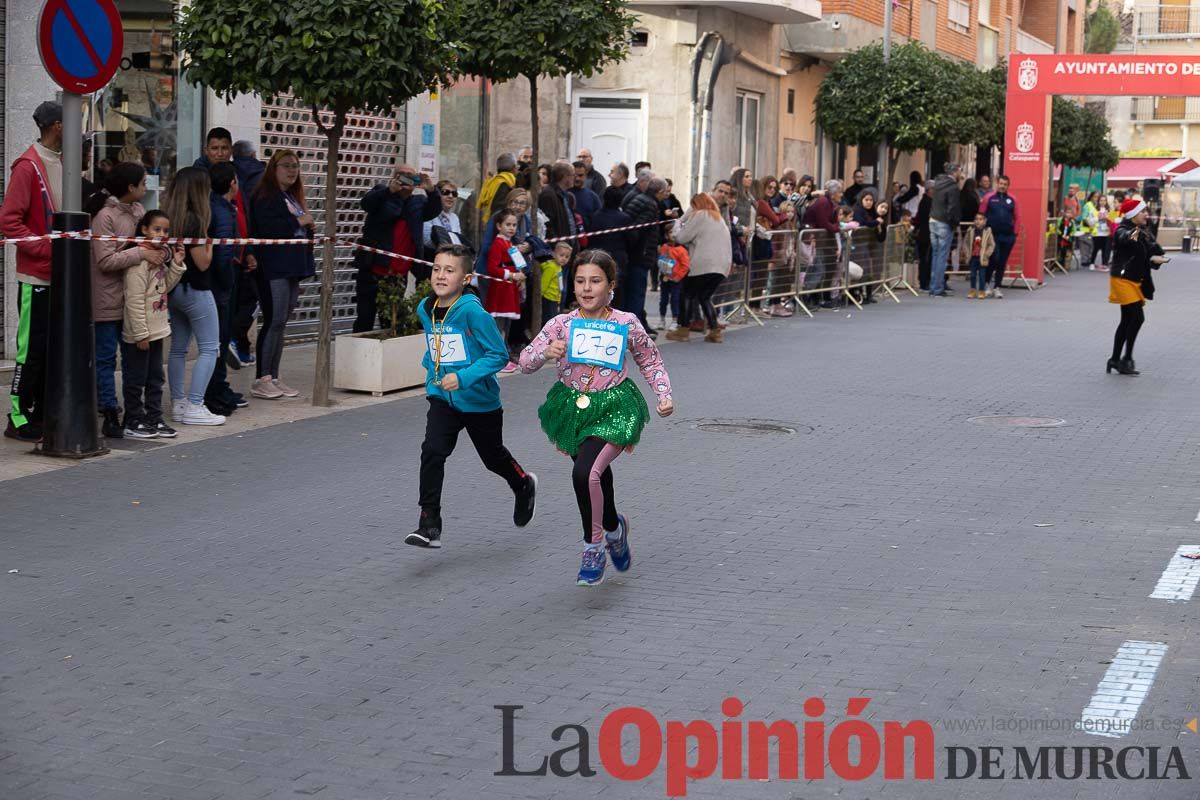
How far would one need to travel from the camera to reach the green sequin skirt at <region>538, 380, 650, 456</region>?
7.93m

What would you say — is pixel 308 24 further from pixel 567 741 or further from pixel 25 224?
pixel 567 741

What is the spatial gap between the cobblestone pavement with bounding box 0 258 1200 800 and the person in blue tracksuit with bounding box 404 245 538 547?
0.33 meters

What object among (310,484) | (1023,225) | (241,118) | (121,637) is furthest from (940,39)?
(121,637)

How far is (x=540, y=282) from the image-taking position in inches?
685

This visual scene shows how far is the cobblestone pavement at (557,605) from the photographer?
18.0 ft

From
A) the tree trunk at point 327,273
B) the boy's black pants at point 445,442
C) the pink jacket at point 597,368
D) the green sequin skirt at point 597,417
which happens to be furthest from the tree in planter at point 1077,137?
the green sequin skirt at point 597,417

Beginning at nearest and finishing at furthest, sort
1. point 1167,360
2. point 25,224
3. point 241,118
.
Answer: point 25,224 < point 241,118 < point 1167,360

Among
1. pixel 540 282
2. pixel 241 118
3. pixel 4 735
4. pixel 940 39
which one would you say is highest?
pixel 940 39

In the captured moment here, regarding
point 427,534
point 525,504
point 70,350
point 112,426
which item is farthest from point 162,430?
point 427,534

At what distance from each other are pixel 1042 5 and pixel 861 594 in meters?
51.3

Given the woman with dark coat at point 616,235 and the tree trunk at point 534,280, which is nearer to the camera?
the tree trunk at point 534,280

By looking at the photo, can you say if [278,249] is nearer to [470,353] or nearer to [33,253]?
[33,253]

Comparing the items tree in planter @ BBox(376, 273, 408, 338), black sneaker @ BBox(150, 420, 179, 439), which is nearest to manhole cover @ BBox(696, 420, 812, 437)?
tree in planter @ BBox(376, 273, 408, 338)

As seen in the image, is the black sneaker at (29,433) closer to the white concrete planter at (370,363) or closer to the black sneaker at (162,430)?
the black sneaker at (162,430)
